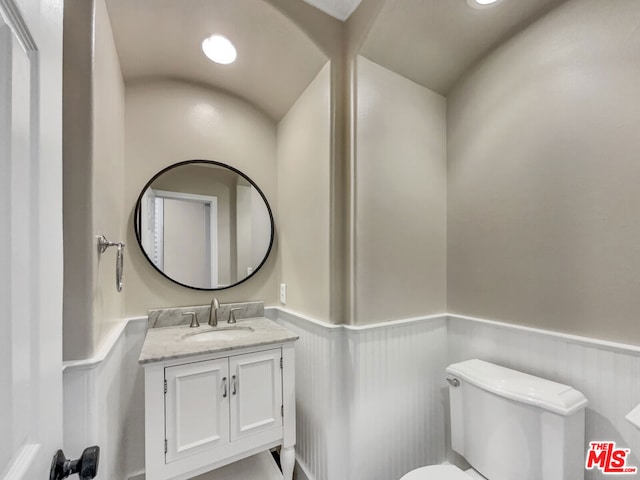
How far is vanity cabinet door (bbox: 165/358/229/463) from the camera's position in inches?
45.1

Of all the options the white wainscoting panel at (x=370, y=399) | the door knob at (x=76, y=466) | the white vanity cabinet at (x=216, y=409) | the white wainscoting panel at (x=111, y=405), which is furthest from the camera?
the white wainscoting panel at (x=370, y=399)

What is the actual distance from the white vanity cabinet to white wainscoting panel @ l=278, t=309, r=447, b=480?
164 millimetres

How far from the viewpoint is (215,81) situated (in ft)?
5.54

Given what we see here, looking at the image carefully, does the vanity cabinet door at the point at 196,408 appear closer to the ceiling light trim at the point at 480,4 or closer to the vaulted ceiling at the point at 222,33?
the vaulted ceiling at the point at 222,33

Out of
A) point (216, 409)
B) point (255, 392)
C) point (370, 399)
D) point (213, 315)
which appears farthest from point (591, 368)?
point (213, 315)

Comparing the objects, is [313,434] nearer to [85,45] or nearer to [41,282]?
[41,282]

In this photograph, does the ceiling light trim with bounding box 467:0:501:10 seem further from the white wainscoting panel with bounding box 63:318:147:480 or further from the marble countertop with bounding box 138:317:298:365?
the white wainscoting panel with bounding box 63:318:147:480

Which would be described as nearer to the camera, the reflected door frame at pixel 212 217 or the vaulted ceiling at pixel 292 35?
the vaulted ceiling at pixel 292 35

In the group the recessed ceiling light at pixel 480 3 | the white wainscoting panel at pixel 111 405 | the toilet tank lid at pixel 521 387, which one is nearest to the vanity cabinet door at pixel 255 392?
the white wainscoting panel at pixel 111 405

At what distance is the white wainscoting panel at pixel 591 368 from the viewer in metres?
1.01

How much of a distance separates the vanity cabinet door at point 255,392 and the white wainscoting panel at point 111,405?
452mm

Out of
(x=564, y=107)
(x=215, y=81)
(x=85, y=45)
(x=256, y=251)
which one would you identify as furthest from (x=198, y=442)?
(x=564, y=107)

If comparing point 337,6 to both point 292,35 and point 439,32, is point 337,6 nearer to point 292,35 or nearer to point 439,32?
point 292,35

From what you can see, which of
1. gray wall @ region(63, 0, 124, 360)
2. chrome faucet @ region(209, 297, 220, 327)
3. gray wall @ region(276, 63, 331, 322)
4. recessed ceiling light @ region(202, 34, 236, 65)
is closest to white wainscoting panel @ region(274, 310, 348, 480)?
gray wall @ region(276, 63, 331, 322)
